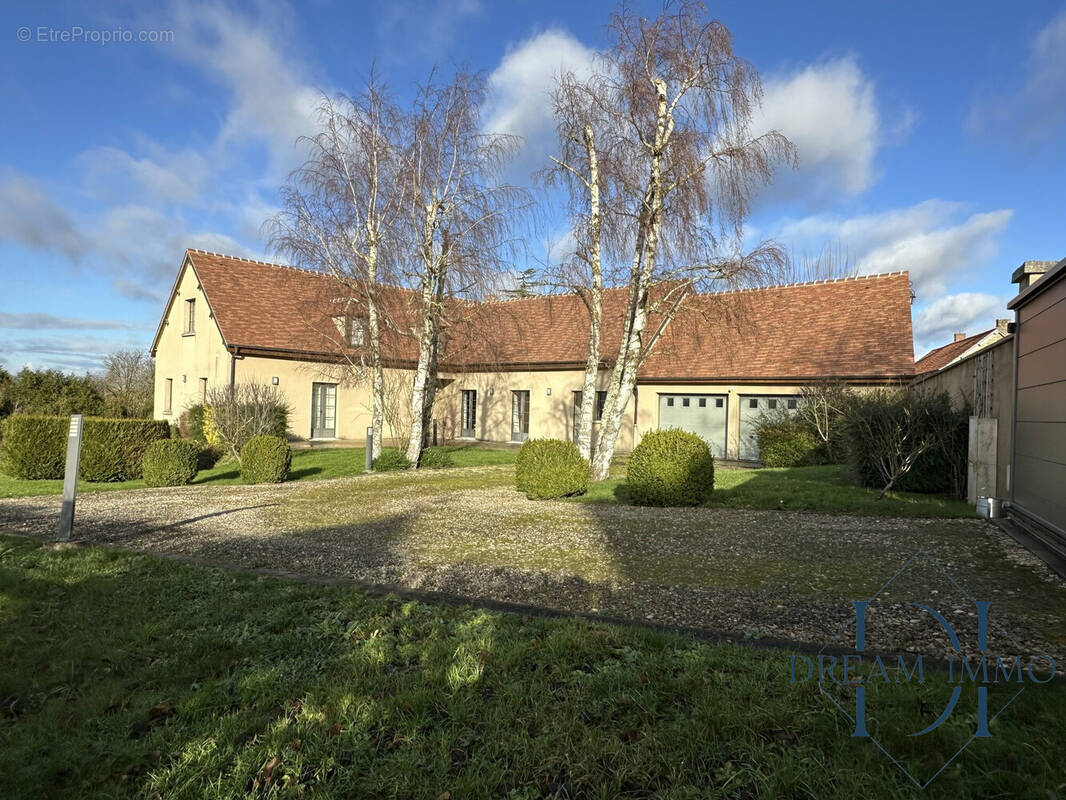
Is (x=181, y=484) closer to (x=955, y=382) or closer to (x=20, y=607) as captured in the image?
(x=20, y=607)

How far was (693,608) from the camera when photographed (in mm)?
4469

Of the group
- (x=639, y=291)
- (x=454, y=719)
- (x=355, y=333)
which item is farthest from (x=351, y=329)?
(x=454, y=719)

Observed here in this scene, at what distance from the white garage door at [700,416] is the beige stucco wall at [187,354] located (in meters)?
13.2

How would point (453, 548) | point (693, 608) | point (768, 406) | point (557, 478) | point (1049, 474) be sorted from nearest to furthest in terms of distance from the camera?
1. point (693, 608)
2. point (1049, 474)
3. point (453, 548)
4. point (557, 478)
5. point (768, 406)

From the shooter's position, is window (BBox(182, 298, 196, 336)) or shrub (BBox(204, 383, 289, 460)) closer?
shrub (BBox(204, 383, 289, 460))

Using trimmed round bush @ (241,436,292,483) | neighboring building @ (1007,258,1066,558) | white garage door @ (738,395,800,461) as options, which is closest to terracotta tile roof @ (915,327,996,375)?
white garage door @ (738,395,800,461)

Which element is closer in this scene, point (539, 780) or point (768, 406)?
point (539, 780)

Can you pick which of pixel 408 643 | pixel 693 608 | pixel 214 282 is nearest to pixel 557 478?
pixel 693 608

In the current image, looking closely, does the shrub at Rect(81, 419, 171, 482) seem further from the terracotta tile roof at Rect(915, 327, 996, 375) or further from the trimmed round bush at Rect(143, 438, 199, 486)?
the terracotta tile roof at Rect(915, 327, 996, 375)

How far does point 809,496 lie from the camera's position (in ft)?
31.5

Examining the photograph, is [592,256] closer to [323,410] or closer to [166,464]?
[166,464]

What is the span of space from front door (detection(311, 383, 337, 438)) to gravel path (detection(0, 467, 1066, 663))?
33.5ft

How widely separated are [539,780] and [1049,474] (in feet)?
18.9

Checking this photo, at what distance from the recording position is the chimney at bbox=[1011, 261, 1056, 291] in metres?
6.73
